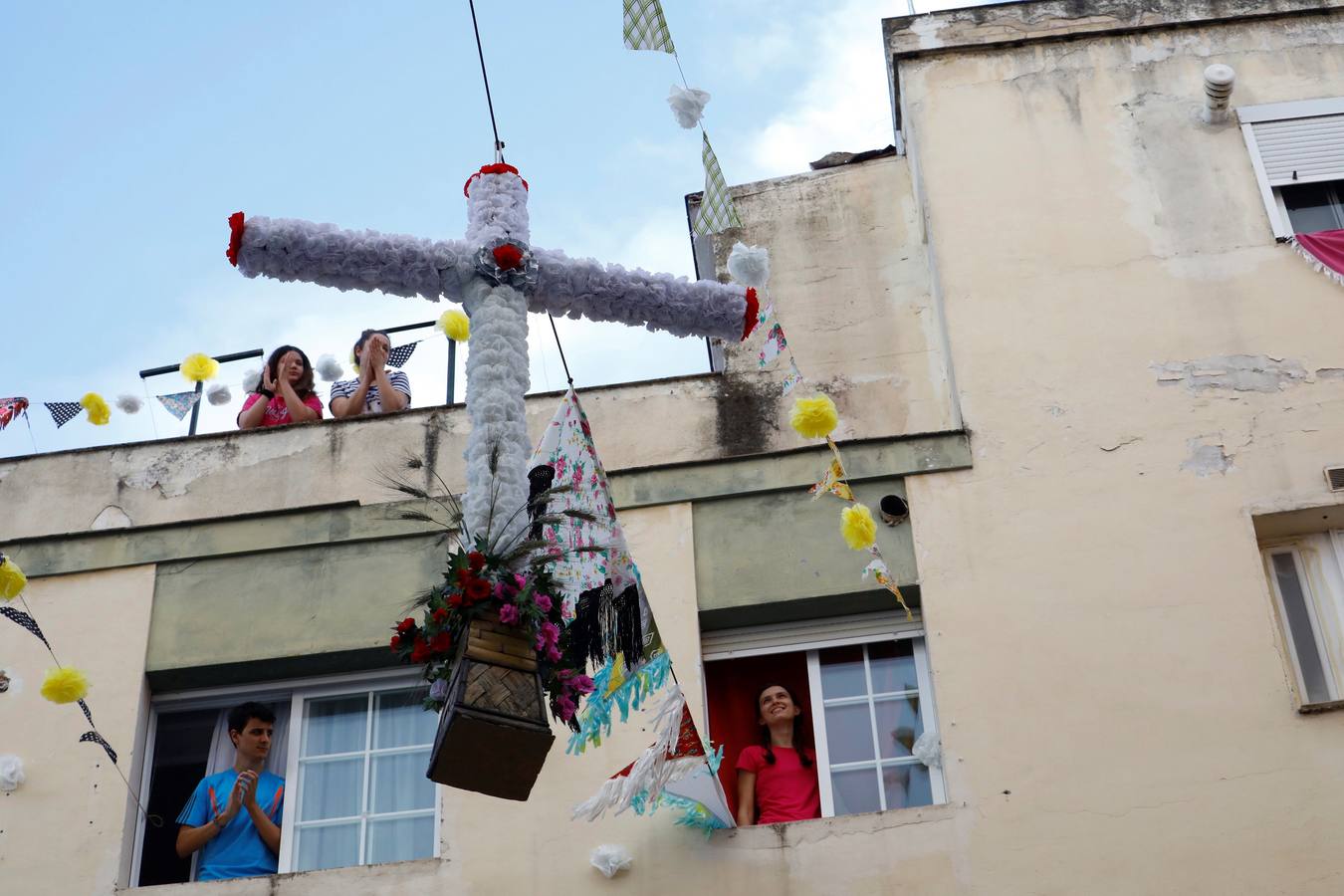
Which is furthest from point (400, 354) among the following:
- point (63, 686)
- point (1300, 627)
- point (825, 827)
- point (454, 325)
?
point (1300, 627)

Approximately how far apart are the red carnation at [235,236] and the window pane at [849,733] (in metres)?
4.18

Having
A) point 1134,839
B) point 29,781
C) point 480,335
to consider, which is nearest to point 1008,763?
point 1134,839

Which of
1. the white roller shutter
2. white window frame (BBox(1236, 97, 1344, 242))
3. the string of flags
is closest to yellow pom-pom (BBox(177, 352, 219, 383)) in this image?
the string of flags

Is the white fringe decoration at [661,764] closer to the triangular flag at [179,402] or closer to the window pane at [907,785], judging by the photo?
the window pane at [907,785]

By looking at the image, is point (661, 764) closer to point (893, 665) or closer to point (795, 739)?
point (795, 739)

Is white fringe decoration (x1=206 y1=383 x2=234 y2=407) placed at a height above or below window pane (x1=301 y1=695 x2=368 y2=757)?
above

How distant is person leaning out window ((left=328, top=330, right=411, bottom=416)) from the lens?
11.7 meters

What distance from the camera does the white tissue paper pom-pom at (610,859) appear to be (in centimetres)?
907

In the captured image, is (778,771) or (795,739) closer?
(778,771)

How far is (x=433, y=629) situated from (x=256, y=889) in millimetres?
2872

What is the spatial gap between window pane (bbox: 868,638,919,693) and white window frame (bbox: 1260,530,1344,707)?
1989 millimetres

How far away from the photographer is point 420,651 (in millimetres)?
7188

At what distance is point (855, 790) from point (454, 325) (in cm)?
543

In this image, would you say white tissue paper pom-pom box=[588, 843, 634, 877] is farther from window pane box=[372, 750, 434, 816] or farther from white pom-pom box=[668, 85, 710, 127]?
white pom-pom box=[668, 85, 710, 127]
